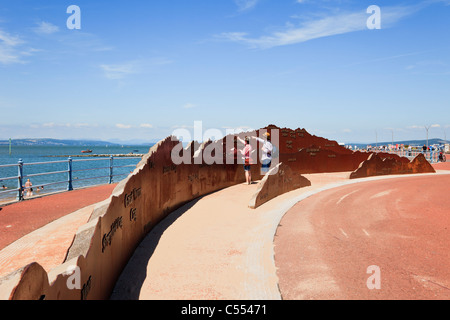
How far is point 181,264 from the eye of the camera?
550 centimetres

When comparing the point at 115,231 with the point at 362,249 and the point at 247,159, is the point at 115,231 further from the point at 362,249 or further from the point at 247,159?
the point at 247,159

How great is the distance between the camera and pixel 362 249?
20.7 ft

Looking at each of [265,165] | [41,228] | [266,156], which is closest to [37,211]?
[41,228]

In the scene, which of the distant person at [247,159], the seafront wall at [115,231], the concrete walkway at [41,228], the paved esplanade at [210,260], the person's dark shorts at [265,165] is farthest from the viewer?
the person's dark shorts at [265,165]

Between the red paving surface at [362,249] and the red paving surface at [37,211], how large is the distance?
579cm

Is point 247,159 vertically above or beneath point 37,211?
above

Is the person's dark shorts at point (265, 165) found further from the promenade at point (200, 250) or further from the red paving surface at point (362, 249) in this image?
the promenade at point (200, 250)

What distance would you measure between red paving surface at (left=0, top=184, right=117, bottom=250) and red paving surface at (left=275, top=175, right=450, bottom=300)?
579 centimetres

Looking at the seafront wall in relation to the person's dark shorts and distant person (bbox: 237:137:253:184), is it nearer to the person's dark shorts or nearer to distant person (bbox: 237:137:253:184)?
Result: distant person (bbox: 237:137:253:184)

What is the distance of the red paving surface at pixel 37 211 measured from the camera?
24.8 feet

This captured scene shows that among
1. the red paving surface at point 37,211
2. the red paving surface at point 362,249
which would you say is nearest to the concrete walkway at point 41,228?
the red paving surface at point 37,211

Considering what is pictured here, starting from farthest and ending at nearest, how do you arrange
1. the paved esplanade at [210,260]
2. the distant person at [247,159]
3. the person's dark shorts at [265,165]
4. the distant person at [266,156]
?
the person's dark shorts at [265,165], the distant person at [266,156], the distant person at [247,159], the paved esplanade at [210,260]

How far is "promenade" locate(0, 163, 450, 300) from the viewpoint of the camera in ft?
15.1

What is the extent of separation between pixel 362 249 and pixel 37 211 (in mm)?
8716
